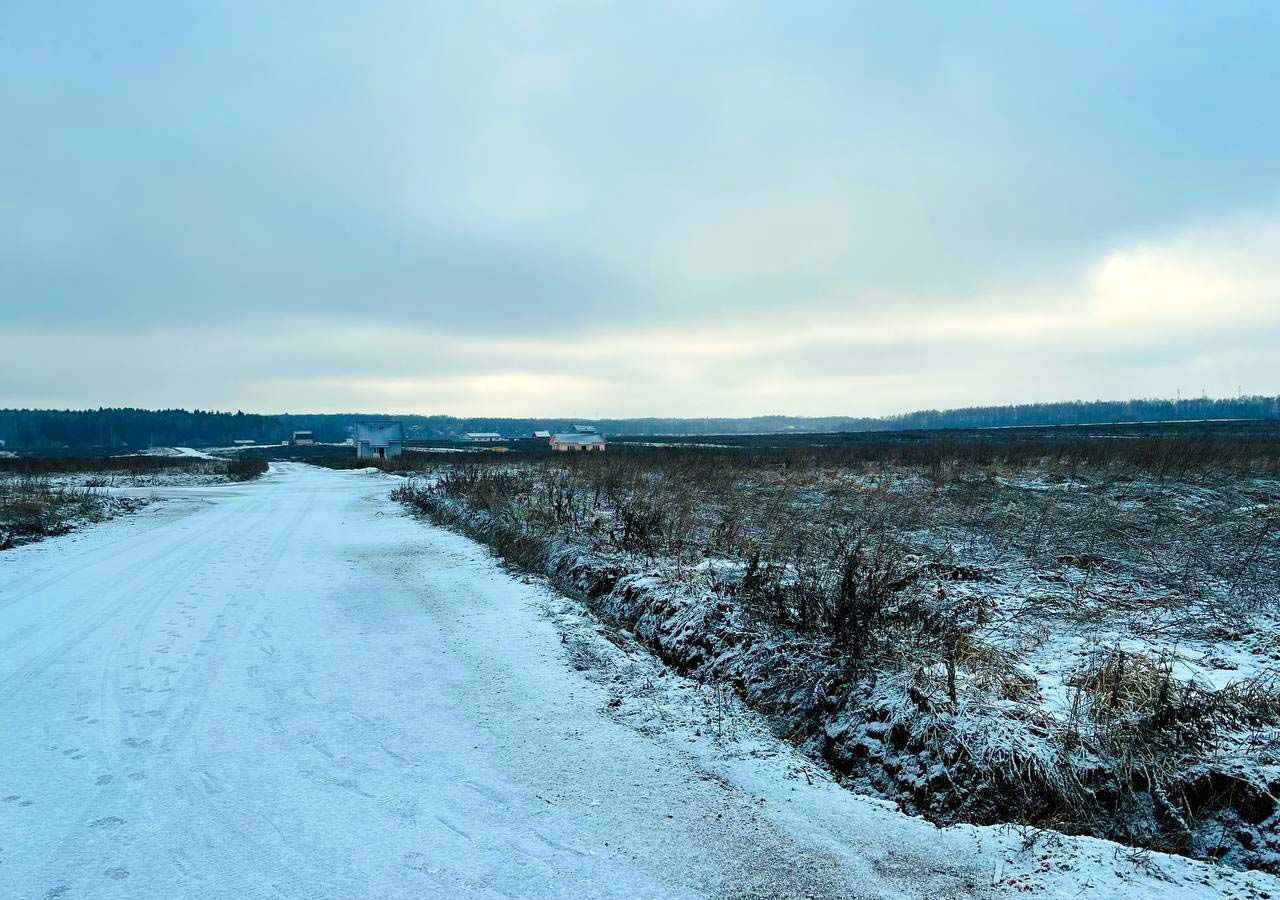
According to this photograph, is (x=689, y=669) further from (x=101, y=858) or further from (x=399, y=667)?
(x=101, y=858)

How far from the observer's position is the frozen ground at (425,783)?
3244 mm

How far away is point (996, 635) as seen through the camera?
611 centimetres

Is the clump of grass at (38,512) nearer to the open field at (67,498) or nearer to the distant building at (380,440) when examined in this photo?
the open field at (67,498)

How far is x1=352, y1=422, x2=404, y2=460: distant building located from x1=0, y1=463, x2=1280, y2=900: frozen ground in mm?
71397

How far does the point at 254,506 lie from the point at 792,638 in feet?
78.7


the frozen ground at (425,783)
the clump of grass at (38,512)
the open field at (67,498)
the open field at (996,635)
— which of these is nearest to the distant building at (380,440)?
the open field at (67,498)

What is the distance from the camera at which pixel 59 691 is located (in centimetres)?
567

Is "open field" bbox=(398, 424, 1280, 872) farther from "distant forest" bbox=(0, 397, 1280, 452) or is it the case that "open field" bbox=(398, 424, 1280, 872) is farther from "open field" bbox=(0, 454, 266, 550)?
"distant forest" bbox=(0, 397, 1280, 452)

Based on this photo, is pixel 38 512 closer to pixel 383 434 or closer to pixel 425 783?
pixel 425 783

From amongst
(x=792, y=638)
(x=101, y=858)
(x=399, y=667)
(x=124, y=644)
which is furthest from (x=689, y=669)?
(x=124, y=644)

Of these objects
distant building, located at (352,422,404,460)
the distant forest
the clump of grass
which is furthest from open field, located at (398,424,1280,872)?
the distant forest

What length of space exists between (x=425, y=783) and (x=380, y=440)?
257 ft

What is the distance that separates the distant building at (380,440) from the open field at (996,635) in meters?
66.1

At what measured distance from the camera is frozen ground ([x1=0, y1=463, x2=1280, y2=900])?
10.6ft
